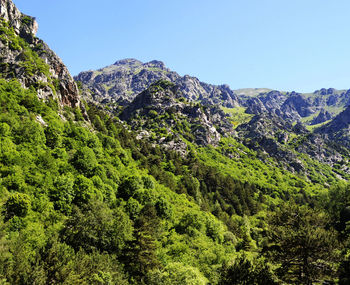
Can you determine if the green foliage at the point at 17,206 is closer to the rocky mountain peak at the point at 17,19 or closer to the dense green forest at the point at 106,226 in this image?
the dense green forest at the point at 106,226

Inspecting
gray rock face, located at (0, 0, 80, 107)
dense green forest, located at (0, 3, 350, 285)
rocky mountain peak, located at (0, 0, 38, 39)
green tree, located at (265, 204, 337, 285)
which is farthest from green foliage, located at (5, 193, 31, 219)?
rocky mountain peak, located at (0, 0, 38, 39)

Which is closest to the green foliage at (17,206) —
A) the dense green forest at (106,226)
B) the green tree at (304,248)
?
the dense green forest at (106,226)

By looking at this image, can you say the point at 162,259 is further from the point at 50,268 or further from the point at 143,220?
the point at 50,268

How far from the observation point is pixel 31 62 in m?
93.7

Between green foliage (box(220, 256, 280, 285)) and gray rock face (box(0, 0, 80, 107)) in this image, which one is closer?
green foliage (box(220, 256, 280, 285))

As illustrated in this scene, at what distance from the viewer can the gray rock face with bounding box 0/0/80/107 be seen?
84.9 meters

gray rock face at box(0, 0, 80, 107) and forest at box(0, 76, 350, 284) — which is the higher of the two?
gray rock face at box(0, 0, 80, 107)

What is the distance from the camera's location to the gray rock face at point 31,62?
279ft

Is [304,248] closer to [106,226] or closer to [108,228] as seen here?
[106,226]

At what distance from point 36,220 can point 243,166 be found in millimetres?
172453

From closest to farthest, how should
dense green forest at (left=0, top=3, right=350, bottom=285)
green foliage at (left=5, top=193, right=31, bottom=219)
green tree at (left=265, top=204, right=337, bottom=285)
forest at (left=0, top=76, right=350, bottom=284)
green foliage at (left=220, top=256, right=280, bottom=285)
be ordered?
green tree at (left=265, top=204, right=337, bottom=285) → green foliage at (left=220, top=256, right=280, bottom=285) → forest at (left=0, top=76, right=350, bottom=284) → dense green forest at (left=0, top=3, right=350, bottom=285) → green foliage at (left=5, top=193, right=31, bottom=219)

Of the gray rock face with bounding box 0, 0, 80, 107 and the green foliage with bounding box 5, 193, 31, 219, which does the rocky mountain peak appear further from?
the green foliage with bounding box 5, 193, 31, 219

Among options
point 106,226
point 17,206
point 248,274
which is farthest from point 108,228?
point 248,274

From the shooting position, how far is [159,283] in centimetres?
3294
